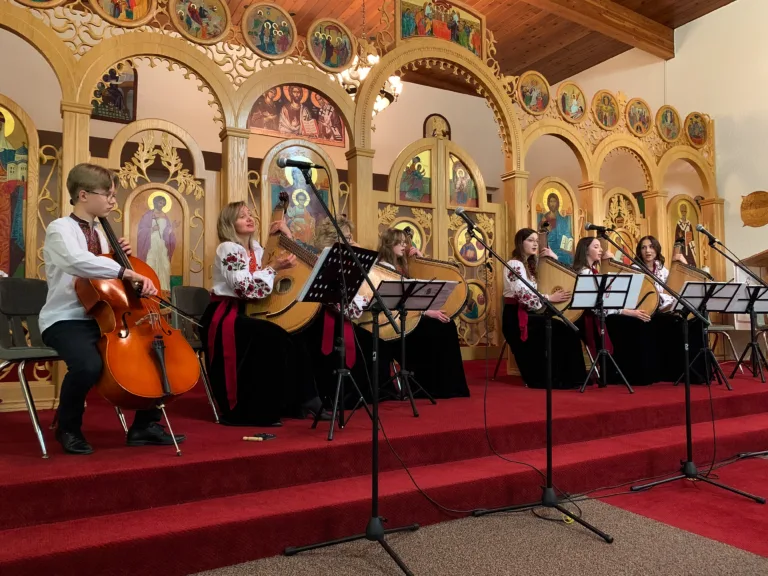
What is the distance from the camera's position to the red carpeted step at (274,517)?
2621mm

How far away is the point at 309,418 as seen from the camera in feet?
15.0

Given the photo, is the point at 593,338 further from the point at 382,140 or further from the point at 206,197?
the point at 382,140

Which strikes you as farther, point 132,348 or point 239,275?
point 239,275

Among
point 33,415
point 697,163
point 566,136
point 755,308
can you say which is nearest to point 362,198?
point 566,136

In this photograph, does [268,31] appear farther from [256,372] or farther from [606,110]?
[606,110]

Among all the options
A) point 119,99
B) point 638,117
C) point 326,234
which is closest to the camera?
point 326,234

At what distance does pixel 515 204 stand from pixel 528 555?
5.25 metres

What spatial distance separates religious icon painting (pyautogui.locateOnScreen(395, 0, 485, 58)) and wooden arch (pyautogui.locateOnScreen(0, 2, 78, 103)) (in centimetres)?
331

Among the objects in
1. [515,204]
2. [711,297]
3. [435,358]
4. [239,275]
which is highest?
[515,204]

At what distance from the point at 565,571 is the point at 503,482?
0.93m

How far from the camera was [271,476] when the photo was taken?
3.44 m

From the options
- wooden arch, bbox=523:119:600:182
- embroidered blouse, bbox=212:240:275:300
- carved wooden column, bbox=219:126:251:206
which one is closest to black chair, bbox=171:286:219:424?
embroidered blouse, bbox=212:240:275:300

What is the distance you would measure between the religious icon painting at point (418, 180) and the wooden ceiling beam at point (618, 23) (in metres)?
3.80

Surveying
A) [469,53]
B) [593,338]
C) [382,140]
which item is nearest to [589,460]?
[593,338]
